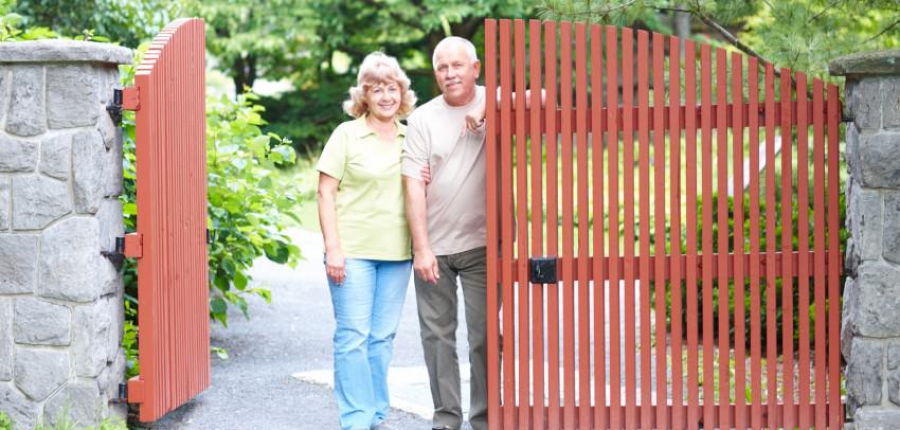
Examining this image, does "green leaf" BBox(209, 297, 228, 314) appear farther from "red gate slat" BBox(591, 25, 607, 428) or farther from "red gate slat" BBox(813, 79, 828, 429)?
"red gate slat" BBox(813, 79, 828, 429)

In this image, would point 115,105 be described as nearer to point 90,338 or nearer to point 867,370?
point 90,338

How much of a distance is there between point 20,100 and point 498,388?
7.69 feet

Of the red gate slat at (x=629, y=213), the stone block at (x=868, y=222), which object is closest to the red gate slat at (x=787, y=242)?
the stone block at (x=868, y=222)

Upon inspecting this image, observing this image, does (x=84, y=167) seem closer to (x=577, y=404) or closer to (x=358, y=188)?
(x=358, y=188)

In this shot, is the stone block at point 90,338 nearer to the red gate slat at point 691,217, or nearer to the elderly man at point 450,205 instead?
the elderly man at point 450,205

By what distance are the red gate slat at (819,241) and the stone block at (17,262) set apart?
3279 mm

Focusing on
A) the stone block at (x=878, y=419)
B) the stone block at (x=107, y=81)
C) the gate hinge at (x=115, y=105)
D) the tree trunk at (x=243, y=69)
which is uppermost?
the tree trunk at (x=243, y=69)

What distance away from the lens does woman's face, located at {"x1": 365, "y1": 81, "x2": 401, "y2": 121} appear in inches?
202

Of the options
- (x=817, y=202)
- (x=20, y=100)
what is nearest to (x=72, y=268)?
(x=20, y=100)

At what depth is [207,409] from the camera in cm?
580

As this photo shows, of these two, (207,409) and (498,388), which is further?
(207,409)

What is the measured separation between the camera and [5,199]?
16.0ft

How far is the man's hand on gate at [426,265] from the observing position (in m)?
4.93

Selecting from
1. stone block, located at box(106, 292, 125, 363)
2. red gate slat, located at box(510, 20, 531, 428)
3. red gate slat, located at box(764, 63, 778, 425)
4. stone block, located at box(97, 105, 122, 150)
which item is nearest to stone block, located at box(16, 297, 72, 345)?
stone block, located at box(106, 292, 125, 363)
